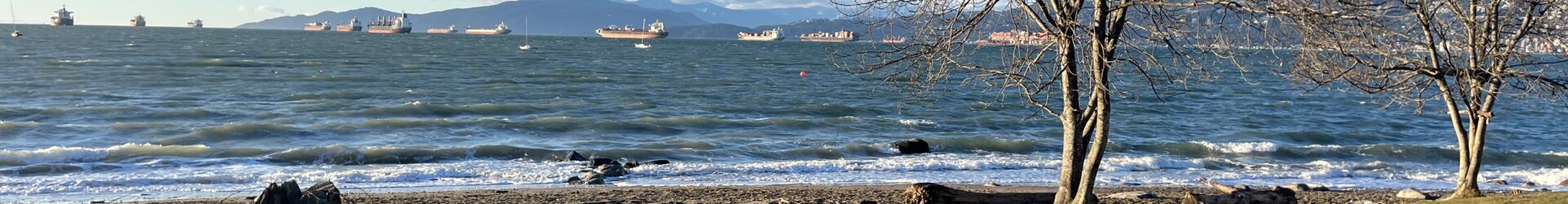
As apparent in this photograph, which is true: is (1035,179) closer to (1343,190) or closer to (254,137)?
(1343,190)

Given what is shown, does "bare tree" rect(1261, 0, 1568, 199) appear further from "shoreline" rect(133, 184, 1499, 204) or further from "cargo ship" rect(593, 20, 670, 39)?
"cargo ship" rect(593, 20, 670, 39)

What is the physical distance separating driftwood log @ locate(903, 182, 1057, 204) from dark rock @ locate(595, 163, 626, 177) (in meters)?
6.70

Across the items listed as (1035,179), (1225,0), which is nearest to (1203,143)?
(1035,179)

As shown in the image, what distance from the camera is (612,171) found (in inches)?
572

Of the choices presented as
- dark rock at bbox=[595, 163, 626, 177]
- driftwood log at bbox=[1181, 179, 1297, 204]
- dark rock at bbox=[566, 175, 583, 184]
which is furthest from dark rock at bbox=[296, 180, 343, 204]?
driftwood log at bbox=[1181, 179, 1297, 204]

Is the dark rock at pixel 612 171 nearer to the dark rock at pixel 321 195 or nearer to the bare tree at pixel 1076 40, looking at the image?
the dark rock at pixel 321 195

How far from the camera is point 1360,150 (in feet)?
64.0

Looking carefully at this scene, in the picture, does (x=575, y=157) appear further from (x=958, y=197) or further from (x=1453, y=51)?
(x=1453, y=51)

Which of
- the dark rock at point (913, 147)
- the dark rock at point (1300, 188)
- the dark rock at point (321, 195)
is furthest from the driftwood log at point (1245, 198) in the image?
the dark rock at point (913, 147)

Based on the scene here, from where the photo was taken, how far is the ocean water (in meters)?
14.5

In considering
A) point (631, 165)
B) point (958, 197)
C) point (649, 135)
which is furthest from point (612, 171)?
point (958, 197)

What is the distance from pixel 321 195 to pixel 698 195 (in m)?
3.67

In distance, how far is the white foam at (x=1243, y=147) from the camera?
1889 centimetres

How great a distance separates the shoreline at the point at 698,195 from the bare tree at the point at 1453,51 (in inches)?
53.4
